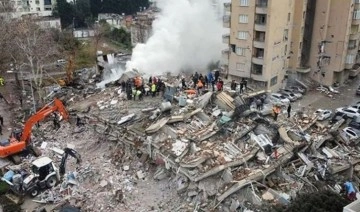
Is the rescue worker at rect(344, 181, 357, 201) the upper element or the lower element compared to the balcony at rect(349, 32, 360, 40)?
lower

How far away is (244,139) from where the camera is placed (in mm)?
25141

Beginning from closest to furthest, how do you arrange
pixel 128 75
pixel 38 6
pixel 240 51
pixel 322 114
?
pixel 322 114, pixel 128 75, pixel 240 51, pixel 38 6

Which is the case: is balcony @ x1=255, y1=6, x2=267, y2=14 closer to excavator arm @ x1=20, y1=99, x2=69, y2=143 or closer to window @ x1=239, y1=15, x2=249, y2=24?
window @ x1=239, y1=15, x2=249, y2=24

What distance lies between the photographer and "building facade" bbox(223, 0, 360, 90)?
1334 inches

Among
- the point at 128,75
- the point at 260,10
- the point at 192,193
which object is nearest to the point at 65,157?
the point at 192,193

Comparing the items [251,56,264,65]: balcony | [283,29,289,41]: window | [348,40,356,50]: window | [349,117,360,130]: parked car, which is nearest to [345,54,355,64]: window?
[348,40,356,50]: window

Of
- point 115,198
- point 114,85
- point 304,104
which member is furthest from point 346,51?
point 115,198

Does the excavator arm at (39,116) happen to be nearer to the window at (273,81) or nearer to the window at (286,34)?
the window at (273,81)

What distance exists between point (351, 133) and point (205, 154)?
10.7 m

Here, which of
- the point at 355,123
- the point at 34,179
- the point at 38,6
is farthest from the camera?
the point at 38,6

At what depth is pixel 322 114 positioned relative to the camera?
29906 millimetres

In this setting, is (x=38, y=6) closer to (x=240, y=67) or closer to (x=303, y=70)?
(x=240, y=67)

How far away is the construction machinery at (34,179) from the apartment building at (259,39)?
751 inches

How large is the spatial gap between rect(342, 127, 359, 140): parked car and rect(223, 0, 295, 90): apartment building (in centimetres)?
914
